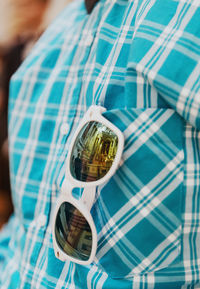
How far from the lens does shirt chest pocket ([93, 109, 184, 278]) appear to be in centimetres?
59

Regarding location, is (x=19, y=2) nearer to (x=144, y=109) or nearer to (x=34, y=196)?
(x=34, y=196)

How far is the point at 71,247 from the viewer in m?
0.65

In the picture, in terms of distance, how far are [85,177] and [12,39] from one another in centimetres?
121

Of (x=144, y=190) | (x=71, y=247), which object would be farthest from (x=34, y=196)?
(x=144, y=190)

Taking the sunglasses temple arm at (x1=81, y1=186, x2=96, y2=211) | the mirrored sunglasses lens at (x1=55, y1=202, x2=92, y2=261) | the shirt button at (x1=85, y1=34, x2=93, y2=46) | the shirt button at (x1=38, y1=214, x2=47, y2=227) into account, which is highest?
the shirt button at (x1=85, y1=34, x2=93, y2=46)

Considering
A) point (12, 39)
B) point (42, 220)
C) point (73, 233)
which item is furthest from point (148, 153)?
point (12, 39)

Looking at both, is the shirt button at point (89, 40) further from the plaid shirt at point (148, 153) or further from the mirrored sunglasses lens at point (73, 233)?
the mirrored sunglasses lens at point (73, 233)

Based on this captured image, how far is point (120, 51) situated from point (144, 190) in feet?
0.75

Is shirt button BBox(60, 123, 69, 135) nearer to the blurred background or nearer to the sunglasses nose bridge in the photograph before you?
the sunglasses nose bridge

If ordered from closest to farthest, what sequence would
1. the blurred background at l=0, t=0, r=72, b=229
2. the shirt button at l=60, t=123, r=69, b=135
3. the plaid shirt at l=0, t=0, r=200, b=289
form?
the plaid shirt at l=0, t=0, r=200, b=289 < the shirt button at l=60, t=123, r=69, b=135 < the blurred background at l=0, t=0, r=72, b=229

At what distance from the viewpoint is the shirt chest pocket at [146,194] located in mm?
588

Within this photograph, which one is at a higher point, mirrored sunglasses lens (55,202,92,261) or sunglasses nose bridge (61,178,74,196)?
sunglasses nose bridge (61,178,74,196)

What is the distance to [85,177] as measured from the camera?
626 millimetres

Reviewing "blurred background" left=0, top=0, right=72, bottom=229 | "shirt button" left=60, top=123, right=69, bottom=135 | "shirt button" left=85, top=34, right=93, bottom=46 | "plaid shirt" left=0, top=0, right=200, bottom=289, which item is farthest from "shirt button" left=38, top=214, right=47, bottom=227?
"blurred background" left=0, top=0, right=72, bottom=229
